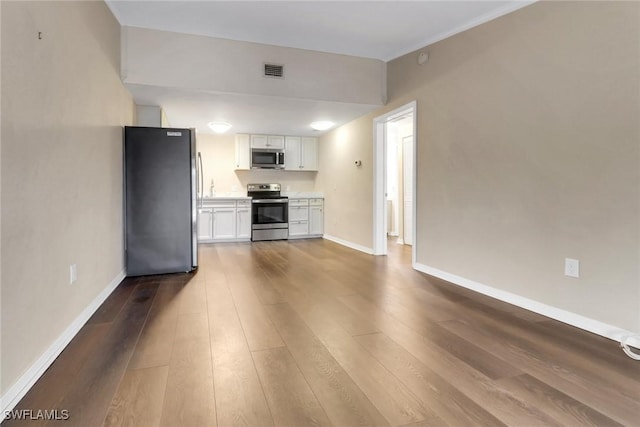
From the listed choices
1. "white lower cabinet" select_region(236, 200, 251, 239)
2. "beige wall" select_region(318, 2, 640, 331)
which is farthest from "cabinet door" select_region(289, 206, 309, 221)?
"beige wall" select_region(318, 2, 640, 331)

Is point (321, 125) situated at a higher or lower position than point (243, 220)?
higher

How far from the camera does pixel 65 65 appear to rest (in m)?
2.04

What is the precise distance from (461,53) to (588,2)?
1.11 metres

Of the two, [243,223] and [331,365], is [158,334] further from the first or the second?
[243,223]

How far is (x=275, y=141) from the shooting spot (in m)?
6.71

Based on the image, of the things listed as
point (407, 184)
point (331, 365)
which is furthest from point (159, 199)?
point (407, 184)

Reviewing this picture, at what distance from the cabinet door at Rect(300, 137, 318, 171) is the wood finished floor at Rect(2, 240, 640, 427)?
14.0 feet

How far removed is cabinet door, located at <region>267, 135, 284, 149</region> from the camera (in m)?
6.67

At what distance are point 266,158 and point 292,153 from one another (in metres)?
0.55

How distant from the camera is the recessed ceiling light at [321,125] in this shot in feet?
18.5

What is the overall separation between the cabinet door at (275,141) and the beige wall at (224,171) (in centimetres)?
63

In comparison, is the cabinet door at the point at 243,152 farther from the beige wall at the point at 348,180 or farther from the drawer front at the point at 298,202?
the beige wall at the point at 348,180

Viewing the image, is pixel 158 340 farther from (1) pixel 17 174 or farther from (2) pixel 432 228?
(2) pixel 432 228

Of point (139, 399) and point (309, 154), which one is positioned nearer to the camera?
point (139, 399)
